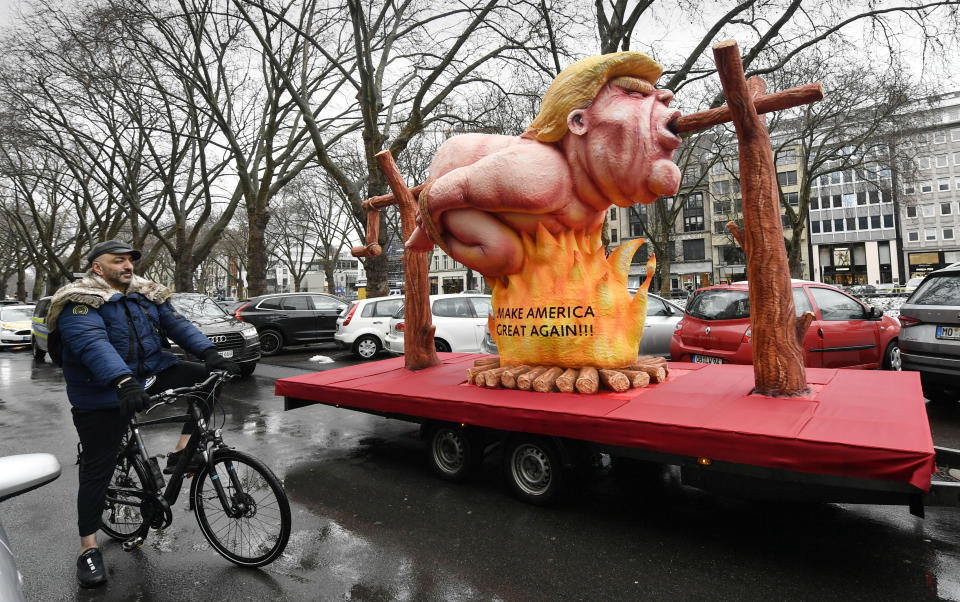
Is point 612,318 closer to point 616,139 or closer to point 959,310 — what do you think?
point 616,139

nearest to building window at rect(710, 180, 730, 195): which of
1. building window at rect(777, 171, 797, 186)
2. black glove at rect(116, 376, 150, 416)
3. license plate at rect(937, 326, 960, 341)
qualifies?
building window at rect(777, 171, 797, 186)

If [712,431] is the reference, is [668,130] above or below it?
above

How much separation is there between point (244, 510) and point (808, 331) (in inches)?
261

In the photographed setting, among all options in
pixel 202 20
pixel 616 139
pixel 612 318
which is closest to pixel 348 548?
pixel 612 318

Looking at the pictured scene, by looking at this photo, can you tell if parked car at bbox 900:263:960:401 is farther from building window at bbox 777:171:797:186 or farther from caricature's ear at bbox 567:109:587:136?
building window at bbox 777:171:797:186

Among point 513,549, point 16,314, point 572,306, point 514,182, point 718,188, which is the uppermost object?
point 718,188

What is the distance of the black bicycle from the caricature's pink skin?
2.41 meters

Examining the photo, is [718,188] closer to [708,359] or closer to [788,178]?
[788,178]

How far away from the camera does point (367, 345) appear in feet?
40.5

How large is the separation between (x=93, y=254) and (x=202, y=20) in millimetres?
13898

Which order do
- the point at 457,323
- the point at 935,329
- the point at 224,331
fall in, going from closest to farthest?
the point at 935,329, the point at 224,331, the point at 457,323

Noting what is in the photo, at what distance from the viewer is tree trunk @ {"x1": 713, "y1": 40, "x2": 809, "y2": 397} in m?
3.77

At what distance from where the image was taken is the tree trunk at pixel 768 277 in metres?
3.77

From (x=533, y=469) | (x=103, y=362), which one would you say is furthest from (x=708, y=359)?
(x=103, y=362)
